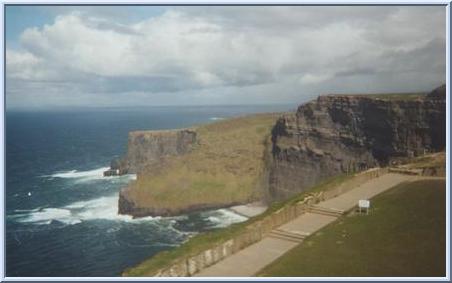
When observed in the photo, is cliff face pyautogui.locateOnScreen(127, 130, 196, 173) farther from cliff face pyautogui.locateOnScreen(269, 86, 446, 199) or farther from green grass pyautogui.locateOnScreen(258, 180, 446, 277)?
green grass pyautogui.locateOnScreen(258, 180, 446, 277)

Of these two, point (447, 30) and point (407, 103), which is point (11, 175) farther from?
point (447, 30)

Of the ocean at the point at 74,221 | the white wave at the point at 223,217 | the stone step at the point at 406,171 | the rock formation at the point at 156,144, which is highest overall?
the stone step at the point at 406,171

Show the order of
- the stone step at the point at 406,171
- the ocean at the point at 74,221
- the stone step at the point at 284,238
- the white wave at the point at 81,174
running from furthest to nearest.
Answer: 1. the white wave at the point at 81,174
2. the ocean at the point at 74,221
3. the stone step at the point at 406,171
4. the stone step at the point at 284,238

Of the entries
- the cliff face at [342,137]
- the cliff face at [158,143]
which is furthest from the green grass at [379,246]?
the cliff face at [158,143]

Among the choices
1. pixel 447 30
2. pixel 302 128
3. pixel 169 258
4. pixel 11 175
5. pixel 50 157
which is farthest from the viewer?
pixel 50 157

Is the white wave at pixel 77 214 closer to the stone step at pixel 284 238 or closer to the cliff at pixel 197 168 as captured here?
the cliff at pixel 197 168

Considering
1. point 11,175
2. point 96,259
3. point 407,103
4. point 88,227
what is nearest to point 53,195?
point 11,175

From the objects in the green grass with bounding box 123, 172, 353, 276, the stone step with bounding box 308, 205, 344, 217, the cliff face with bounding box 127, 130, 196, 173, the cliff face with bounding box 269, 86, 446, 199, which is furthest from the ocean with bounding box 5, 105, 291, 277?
the stone step with bounding box 308, 205, 344, 217
